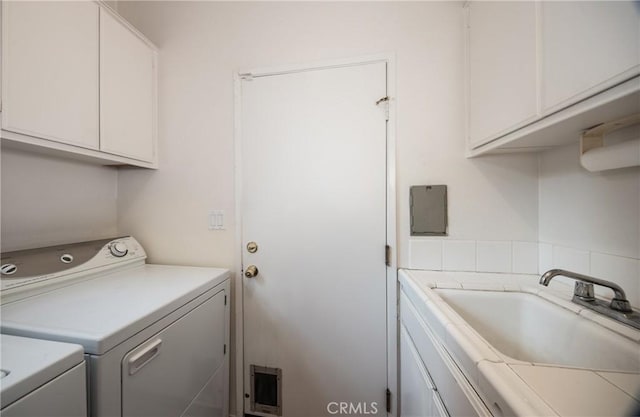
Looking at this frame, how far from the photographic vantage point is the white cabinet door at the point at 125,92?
4.02 ft

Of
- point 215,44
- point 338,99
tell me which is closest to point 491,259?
point 338,99

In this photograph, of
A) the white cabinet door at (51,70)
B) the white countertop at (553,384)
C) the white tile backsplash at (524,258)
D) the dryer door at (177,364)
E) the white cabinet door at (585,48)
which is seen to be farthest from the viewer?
the white tile backsplash at (524,258)

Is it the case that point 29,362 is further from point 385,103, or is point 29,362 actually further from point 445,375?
point 385,103

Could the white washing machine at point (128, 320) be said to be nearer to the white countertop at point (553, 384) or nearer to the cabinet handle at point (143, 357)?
the cabinet handle at point (143, 357)

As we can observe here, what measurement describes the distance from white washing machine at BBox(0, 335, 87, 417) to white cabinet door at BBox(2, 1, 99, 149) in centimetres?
87

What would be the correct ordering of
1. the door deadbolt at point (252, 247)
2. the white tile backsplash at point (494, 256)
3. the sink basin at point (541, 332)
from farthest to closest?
the door deadbolt at point (252, 247) → the white tile backsplash at point (494, 256) → the sink basin at point (541, 332)

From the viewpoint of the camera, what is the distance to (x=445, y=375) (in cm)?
72

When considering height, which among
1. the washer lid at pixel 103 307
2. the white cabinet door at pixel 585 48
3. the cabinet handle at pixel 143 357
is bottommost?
the cabinet handle at pixel 143 357

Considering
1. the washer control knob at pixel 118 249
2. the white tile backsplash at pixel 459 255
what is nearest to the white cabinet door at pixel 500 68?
the white tile backsplash at pixel 459 255

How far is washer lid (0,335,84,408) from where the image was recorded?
51 cm

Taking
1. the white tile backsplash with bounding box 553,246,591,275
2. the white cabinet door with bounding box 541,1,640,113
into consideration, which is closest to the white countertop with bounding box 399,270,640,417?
the white tile backsplash with bounding box 553,246,591,275

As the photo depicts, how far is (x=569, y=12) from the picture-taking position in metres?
0.68

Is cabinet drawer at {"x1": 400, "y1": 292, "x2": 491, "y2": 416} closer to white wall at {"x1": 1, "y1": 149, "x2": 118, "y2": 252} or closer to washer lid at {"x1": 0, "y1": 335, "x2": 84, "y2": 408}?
washer lid at {"x1": 0, "y1": 335, "x2": 84, "y2": 408}

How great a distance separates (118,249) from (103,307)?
628mm
